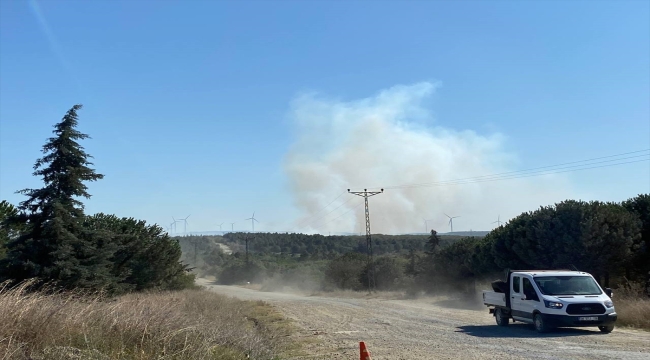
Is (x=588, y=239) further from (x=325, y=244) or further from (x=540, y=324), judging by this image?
(x=325, y=244)

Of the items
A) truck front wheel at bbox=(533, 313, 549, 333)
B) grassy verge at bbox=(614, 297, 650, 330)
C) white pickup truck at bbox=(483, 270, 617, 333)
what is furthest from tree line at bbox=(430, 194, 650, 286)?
truck front wheel at bbox=(533, 313, 549, 333)

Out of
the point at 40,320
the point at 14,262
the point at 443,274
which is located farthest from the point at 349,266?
the point at 40,320

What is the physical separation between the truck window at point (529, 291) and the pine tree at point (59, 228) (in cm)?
2054

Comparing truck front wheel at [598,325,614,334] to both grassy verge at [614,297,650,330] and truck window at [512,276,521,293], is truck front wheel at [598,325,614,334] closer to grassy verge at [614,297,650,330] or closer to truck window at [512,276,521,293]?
grassy verge at [614,297,650,330]

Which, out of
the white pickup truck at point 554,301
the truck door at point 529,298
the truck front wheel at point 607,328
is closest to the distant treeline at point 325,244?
the white pickup truck at point 554,301

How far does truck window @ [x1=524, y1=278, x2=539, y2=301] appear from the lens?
19.7 metres

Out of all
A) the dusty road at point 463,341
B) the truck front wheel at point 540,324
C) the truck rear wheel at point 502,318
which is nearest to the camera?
the dusty road at point 463,341

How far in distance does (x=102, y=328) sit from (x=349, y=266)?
67.3 m

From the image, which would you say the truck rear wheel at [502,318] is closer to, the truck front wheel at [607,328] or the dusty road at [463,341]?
the dusty road at [463,341]

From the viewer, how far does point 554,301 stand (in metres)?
18.8

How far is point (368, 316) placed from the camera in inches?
1137

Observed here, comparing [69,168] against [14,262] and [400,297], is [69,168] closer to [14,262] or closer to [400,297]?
[14,262]

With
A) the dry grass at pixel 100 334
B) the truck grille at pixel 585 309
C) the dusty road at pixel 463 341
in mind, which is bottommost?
the dusty road at pixel 463 341

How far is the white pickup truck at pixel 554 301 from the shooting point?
18.4 metres
